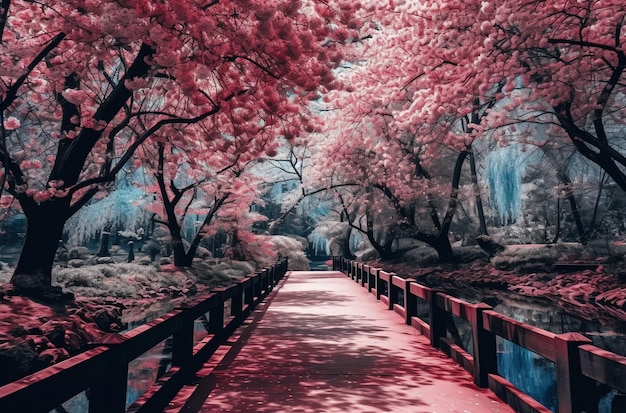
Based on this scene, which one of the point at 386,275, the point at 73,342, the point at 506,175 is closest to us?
the point at 73,342

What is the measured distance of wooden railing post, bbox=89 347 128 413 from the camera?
10.5 feet

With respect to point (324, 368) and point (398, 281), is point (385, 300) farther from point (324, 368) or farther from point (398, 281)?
point (324, 368)

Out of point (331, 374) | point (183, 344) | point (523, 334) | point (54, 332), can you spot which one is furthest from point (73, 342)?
point (523, 334)

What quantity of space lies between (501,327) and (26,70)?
28.8 feet

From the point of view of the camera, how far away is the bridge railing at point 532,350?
3.16 m

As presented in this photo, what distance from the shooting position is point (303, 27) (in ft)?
27.2

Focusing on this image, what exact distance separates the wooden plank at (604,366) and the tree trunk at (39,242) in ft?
32.9

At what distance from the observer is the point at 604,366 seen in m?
3.04

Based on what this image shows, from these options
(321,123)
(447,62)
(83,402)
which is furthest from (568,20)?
(83,402)

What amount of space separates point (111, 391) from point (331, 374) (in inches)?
121

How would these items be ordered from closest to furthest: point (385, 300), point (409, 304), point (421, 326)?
point (421, 326), point (409, 304), point (385, 300)

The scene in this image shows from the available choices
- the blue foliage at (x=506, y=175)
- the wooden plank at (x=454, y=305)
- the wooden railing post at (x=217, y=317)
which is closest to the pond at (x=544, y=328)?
the wooden plank at (x=454, y=305)

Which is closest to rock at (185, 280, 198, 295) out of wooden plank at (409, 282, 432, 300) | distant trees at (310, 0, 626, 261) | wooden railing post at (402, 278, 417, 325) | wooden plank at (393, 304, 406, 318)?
distant trees at (310, 0, 626, 261)

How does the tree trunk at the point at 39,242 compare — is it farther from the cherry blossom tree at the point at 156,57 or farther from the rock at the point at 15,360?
the rock at the point at 15,360
